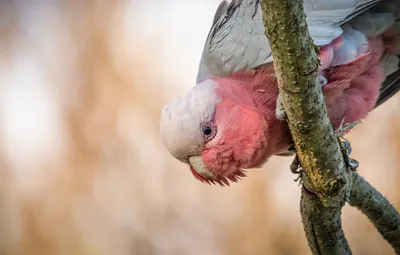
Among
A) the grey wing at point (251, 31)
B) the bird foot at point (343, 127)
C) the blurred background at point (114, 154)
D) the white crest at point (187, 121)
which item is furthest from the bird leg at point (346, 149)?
the blurred background at point (114, 154)

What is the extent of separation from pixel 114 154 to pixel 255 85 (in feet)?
4.30

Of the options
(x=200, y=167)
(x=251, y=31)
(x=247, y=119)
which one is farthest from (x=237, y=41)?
(x=200, y=167)

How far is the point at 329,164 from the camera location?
1.27 meters

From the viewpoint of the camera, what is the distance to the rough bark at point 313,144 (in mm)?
986

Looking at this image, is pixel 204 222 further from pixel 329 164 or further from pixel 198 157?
pixel 329 164

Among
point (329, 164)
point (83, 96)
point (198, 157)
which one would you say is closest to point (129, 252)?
point (83, 96)

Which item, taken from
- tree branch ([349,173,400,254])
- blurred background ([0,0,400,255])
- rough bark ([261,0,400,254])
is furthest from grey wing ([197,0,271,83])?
blurred background ([0,0,400,255])

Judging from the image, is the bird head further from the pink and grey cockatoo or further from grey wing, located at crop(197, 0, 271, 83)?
grey wing, located at crop(197, 0, 271, 83)

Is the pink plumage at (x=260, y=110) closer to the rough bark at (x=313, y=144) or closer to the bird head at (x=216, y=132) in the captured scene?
the bird head at (x=216, y=132)

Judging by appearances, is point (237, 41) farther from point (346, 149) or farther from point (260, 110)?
point (346, 149)

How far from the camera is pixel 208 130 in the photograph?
1472 millimetres

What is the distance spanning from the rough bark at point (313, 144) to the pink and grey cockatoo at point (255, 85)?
7.3 inches

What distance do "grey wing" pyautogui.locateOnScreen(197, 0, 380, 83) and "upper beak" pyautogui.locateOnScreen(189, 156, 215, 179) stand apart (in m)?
0.30

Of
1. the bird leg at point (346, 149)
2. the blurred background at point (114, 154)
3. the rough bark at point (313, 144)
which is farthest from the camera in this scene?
the blurred background at point (114, 154)
